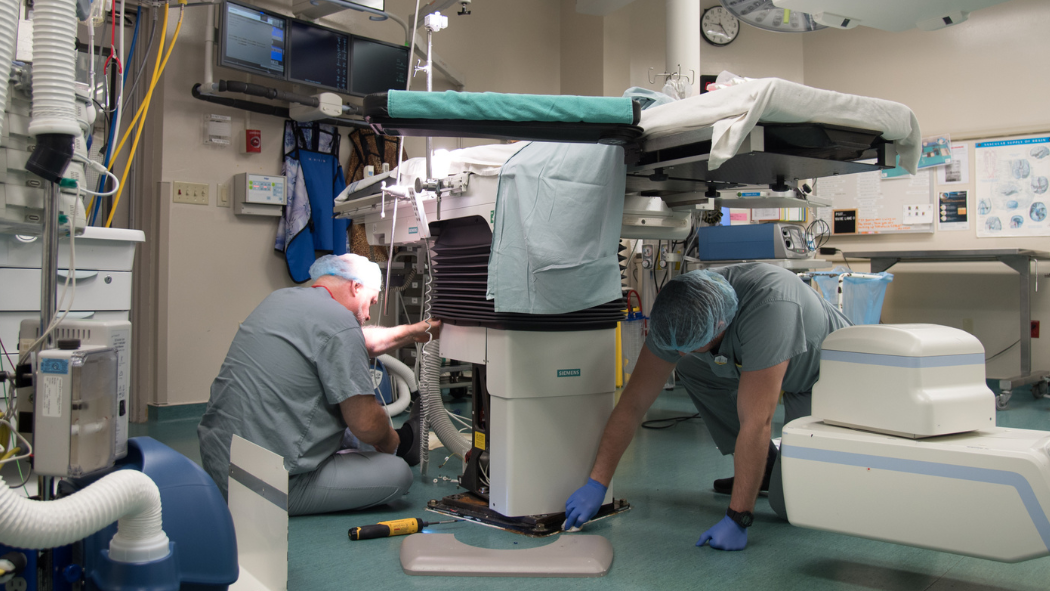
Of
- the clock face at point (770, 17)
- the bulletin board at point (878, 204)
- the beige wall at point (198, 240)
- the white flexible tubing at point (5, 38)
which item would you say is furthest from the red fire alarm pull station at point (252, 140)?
the bulletin board at point (878, 204)

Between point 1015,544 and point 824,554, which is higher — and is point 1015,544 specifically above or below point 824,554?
above

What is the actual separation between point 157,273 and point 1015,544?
3.92 meters

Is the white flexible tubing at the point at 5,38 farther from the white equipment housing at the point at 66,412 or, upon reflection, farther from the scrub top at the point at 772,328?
the scrub top at the point at 772,328

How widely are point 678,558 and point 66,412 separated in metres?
1.54

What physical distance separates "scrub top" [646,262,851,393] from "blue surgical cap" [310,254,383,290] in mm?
1002

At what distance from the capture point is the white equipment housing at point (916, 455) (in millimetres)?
1443

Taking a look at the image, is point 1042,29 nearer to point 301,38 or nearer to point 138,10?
point 301,38

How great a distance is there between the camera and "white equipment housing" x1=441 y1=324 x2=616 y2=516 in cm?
213

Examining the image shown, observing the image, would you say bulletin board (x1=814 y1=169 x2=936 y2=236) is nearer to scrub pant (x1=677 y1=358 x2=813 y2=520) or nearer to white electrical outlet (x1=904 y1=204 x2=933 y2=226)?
white electrical outlet (x1=904 y1=204 x2=933 y2=226)

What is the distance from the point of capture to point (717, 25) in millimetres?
A: 5961

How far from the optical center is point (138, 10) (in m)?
3.73

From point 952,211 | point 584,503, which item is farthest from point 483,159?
point 952,211

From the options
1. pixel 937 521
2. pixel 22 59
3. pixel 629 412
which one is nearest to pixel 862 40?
pixel 629 412

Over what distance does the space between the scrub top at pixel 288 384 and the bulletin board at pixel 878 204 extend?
4.47 m
